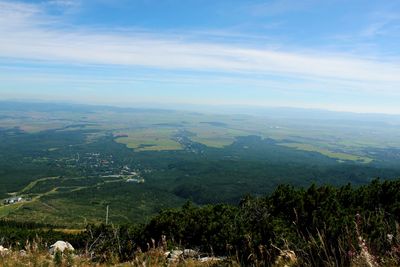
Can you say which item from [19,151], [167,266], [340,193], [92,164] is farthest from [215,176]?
[167,266]

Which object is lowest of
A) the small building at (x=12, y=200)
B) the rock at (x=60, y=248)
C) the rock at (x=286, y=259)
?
the small building at (x=12, y=200)

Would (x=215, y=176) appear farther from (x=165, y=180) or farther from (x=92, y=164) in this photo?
(x=92, y=164)

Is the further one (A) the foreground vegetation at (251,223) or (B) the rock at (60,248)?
(A) the foreground vegetation at (251,223)

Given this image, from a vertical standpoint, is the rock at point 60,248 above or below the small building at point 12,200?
above

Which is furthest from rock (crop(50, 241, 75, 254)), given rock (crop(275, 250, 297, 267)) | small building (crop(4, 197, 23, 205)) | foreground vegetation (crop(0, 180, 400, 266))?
small building (crop(4, 197, 23, 205))

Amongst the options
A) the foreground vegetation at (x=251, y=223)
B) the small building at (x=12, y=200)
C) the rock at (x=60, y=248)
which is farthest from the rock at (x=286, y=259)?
the small building at (x=12, y=200)

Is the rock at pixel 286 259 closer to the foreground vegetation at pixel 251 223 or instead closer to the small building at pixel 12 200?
the foreground vegetation at pixel 251 223

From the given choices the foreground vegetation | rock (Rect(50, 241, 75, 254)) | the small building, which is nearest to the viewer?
rock (Rect(50, 241, 75, 254))

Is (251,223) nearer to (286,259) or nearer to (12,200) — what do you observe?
(286,259)

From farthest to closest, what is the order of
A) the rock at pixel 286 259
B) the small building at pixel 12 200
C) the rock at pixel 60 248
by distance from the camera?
the small building at pixel 12 200 < the rock at pixel 60 248 < the rock at pixel 286 259

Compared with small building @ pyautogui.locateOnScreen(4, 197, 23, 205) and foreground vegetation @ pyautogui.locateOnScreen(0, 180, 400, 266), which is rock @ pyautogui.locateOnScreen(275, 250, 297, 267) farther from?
small building @ pyautogui.locateOnScreen(4, 197, 23, 205)

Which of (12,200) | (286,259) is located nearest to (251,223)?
(286,259)
